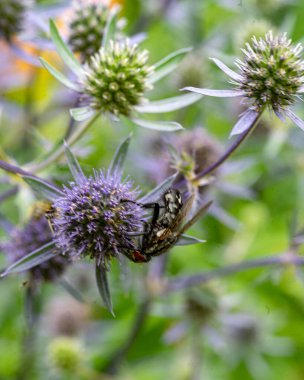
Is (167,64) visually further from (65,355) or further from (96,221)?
(65,355)

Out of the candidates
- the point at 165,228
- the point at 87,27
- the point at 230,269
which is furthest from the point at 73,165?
the point at 230,269

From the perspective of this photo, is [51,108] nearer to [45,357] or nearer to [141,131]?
[141,131]

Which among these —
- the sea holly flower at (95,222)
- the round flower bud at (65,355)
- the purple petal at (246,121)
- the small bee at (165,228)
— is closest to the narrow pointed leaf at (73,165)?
the sea holly flower at (95,222)

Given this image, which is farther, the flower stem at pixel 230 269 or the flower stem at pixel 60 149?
the flower stem at pixel 230 269

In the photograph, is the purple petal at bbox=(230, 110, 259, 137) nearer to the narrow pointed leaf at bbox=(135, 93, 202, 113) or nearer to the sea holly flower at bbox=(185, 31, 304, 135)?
the sea holly flower at bbox=(185, 31, 304, 135)

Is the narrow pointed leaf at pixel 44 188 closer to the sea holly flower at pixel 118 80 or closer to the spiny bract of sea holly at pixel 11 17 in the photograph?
the sea holly flower at pixel 118 80
